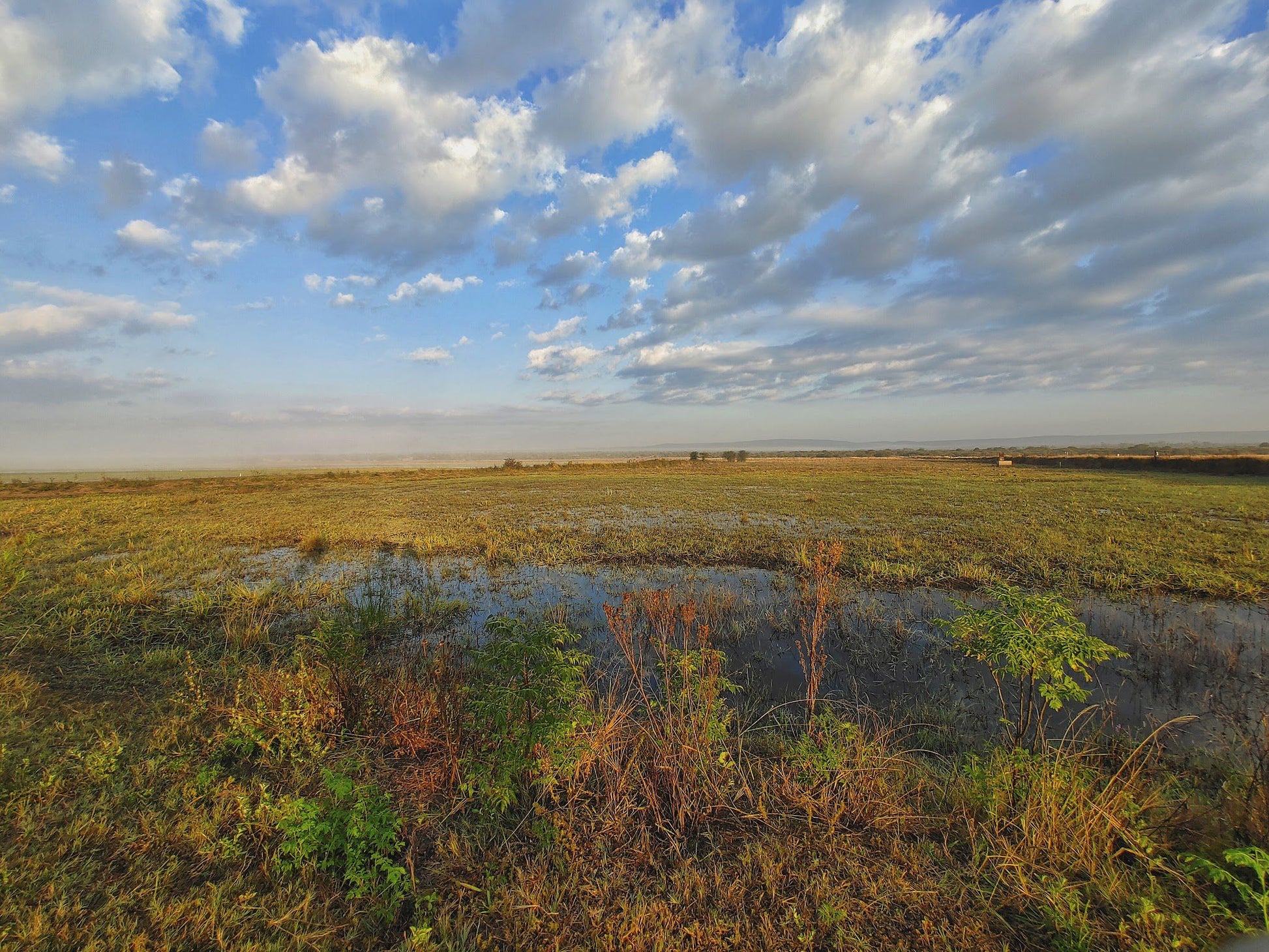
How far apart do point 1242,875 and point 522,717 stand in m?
4.79

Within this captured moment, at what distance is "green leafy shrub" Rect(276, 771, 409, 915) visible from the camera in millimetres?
3158

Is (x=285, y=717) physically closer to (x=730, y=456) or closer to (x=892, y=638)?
(x=892, y=638)

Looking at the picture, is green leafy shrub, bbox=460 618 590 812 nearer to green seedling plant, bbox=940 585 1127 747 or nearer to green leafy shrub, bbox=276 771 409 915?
green leafy shrub, bbox=276 771 409 915

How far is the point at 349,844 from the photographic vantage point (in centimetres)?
334

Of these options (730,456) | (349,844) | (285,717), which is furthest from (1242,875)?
(730,456)

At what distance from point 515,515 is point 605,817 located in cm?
2219

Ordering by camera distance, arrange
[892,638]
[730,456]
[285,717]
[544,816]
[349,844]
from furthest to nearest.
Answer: [730,456] → [892,638] → [285,717] → [544,816] → [349,844]

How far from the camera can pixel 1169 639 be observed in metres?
7.77

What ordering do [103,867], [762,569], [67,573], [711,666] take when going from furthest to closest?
[762,569]
[67,573]
[711,666]
[103,867]

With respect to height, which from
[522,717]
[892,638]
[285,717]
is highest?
[522,717]

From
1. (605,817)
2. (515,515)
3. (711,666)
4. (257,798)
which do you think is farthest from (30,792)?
(515,515)

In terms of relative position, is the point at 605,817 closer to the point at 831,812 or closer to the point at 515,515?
the point at 831,812

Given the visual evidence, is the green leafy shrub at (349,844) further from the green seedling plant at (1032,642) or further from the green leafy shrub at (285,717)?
the green seedling plant at (1032,642)

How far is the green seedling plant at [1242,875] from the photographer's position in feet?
8.70
